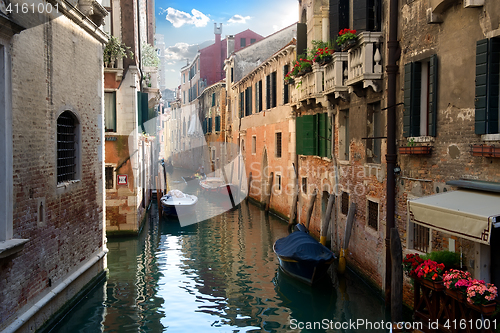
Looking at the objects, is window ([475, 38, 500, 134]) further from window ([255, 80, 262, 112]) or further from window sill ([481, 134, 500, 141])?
window ([255, 80, 262, 112])

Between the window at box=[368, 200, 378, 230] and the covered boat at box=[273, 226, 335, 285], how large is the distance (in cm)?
102

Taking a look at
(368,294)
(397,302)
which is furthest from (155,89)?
(397,302)

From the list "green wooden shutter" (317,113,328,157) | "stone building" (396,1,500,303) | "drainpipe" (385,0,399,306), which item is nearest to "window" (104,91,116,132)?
"green wooden shutter" (317,113,328,157)

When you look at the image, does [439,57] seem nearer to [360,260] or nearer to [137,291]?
[360,260]

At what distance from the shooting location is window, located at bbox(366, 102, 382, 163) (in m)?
8.78

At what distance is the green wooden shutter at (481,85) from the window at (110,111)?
406 inches

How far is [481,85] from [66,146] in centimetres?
620

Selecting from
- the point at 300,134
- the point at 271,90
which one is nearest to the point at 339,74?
the point at 300,134

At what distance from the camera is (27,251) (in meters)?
5.90

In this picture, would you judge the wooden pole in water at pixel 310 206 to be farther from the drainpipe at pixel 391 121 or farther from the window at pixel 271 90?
the window at pixel 271 90

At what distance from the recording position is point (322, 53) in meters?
10.4

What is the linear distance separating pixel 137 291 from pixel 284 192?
8693 millimetres

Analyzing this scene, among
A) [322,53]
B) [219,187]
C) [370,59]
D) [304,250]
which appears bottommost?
[304,250]

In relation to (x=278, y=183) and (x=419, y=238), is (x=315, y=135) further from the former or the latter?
(x=419, y=238)
